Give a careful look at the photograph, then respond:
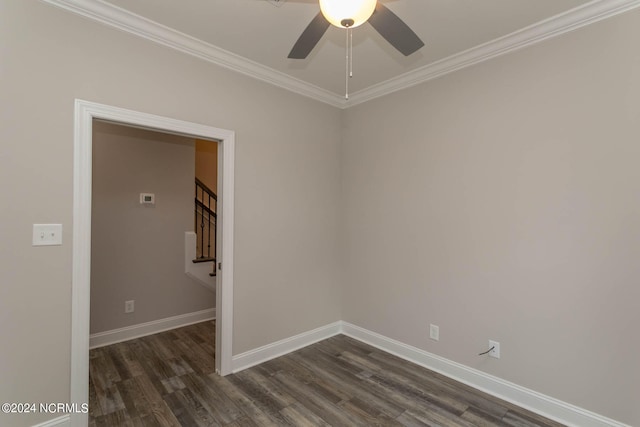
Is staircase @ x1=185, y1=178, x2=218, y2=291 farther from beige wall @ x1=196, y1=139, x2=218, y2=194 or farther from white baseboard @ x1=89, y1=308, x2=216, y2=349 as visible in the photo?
beige wall @ x1=196, y1=139, x2=218, y2=194

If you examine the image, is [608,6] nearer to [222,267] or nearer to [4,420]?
[222,267]

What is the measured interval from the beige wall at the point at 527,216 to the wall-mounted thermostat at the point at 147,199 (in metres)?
2.65

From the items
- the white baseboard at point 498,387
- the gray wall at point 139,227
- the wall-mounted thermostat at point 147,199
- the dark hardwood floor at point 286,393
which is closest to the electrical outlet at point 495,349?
the white baseboard at point 498,387

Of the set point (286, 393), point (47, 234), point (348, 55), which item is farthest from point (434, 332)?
point (47, 234)

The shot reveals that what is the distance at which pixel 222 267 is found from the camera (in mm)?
2734

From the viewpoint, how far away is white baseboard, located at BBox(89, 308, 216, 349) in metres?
3.27

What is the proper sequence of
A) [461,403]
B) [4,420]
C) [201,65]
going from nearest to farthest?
[4,420], [461,403], [201,65]

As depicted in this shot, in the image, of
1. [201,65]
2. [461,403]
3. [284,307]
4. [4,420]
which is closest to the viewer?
[4,420]

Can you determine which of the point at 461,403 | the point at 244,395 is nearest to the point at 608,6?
the point at 461,403

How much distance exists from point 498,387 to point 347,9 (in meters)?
2.82

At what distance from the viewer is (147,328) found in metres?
3.58

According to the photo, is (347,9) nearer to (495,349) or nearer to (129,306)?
(495,349)

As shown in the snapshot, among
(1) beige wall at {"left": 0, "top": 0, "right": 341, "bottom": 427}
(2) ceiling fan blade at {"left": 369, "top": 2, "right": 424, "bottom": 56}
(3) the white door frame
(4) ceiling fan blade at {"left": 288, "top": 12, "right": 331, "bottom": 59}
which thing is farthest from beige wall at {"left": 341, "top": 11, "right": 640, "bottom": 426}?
(3) the white door frame

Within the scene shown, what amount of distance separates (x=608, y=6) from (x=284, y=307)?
3412 millimetres
